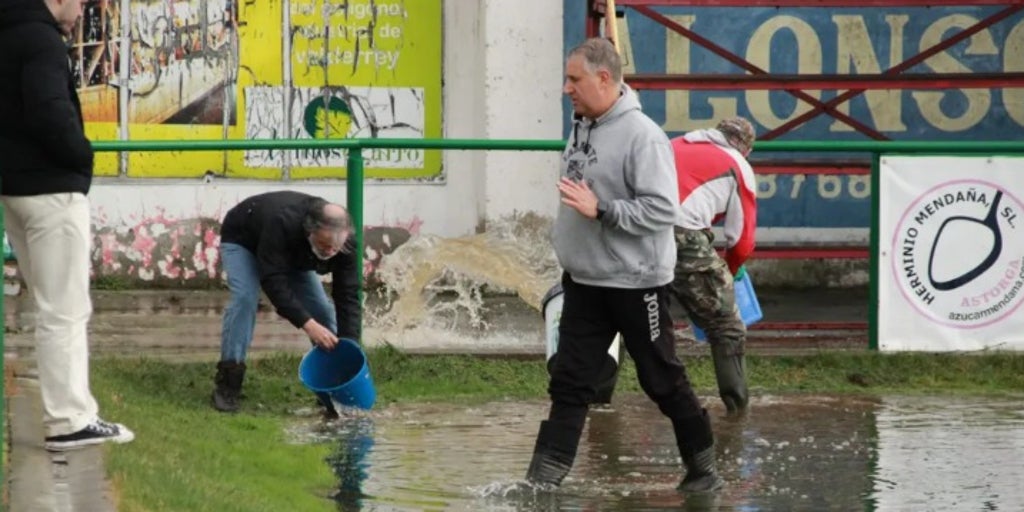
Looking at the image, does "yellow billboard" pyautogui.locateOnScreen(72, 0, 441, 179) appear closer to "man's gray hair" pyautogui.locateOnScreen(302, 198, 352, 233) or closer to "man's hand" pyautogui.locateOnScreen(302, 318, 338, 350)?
"man's hand" pyautogui.locateOnScreen(302, 318, 338, 350)

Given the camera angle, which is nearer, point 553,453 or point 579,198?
point 579,198

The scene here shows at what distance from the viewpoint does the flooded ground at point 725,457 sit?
8.33 metres

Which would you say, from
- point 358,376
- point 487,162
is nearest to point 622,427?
point 358,376

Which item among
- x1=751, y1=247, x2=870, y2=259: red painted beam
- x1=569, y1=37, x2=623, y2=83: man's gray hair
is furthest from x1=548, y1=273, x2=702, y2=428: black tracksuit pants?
x1=751, y1=247, x2=870, y2=259: red painted beam

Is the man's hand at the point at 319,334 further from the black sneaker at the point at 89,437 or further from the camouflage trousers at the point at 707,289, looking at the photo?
the black sneaker at the point at 89,437

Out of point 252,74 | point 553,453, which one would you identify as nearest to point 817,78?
point 252,74

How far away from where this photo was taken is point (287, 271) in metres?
10.2

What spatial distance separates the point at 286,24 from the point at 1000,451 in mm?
7825

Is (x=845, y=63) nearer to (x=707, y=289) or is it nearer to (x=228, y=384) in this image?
(x=707, y=289)

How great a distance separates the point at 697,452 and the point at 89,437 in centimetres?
239

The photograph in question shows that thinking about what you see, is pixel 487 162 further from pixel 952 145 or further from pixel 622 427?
pixel 622 427

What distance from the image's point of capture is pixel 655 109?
15.8 meters

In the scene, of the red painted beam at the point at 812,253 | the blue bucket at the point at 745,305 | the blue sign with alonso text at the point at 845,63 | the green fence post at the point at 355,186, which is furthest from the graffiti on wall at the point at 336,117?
the blue bucket at the point at 745,305

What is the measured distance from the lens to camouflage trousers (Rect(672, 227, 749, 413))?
34.6 ft
